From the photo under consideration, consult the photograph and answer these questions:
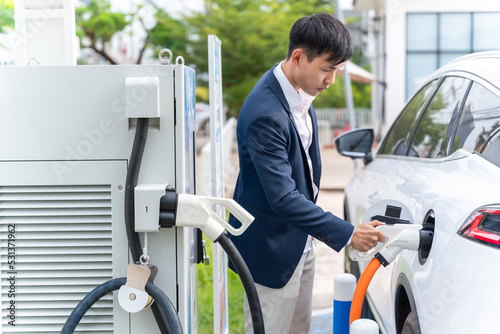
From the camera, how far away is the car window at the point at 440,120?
2643 mm

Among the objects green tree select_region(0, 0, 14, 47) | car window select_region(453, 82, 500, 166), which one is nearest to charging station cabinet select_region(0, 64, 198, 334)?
car window select_region(453, 82, 500, 166)

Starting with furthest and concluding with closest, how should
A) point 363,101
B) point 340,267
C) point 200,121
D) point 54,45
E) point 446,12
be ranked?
point 363,101
point 200,121
point 446,12
point 340,267
point 54,45

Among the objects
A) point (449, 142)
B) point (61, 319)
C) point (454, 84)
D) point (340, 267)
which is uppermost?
point (454, 84)

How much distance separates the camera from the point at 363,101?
1433 inches

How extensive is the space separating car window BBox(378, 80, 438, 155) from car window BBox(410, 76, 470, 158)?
14 centimetres

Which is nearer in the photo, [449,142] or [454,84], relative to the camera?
[449,142]

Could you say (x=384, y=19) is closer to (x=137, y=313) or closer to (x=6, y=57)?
(x=6, y=57)

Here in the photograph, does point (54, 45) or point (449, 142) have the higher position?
point (54, 45)

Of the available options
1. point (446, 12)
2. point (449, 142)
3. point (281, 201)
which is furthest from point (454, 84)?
point (446, 12)

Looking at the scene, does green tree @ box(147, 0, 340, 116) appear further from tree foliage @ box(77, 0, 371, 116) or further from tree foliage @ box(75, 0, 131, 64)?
tree foliage @ box(75, 0, 131, 64)

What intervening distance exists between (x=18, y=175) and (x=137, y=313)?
1.88 ft

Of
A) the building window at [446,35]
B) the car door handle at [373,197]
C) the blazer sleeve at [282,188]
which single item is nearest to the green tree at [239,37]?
the building window at [446,35]

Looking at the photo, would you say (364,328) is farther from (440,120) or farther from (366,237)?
(440,120)

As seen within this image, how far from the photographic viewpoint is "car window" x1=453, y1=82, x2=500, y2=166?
214 cm
